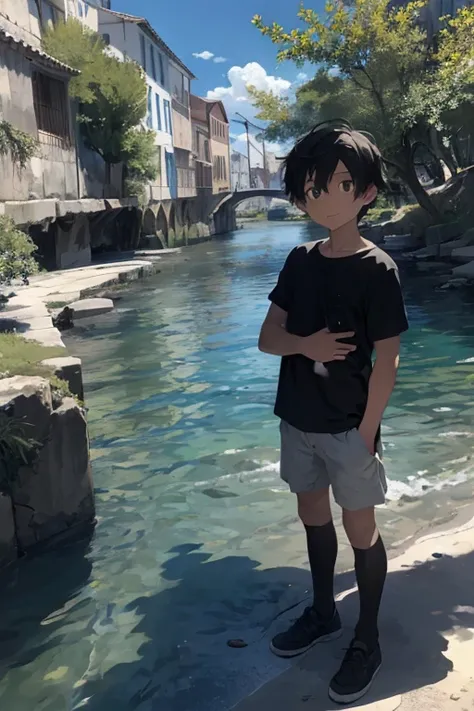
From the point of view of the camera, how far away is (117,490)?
16.7 feet

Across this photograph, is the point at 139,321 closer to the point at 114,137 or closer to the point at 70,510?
the point at 70,510

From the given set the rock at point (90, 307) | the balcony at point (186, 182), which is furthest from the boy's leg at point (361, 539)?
the balcony at point (186, 182)

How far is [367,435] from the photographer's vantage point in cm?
240

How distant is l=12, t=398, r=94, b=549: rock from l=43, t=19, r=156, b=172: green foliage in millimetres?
20073

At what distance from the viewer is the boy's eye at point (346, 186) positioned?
94.8 inches

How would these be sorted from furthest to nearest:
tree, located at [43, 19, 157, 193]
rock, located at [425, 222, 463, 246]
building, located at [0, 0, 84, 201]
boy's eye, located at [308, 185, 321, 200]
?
rock, located at [425, 222, 463, 246]
tree, located at [43, 19, 157, 193]
building, located at [0, 0, 84, 201]
boy's eye, located at [308, 185, 321, 200]

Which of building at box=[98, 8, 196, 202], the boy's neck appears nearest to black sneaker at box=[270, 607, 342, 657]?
the boy's neck

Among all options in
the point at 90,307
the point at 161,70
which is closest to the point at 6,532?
the point at 90,307

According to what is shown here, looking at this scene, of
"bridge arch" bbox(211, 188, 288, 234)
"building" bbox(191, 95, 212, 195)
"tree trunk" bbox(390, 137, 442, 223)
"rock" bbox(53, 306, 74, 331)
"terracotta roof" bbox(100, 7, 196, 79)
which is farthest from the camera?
"bridge arch" bbox(211, 188, 288, 234)

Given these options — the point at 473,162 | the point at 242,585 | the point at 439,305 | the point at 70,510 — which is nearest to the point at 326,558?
the point at 242,585

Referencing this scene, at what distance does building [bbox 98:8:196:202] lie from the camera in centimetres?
3209

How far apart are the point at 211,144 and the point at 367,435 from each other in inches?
2279

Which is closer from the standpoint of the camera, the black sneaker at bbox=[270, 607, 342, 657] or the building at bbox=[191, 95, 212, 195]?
the black sneaker at bbox=[270, 607, 342, 657]

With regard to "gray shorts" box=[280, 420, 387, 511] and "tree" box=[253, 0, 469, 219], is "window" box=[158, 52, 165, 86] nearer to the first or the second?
"tree" box=[253, 0, 469, 219]
